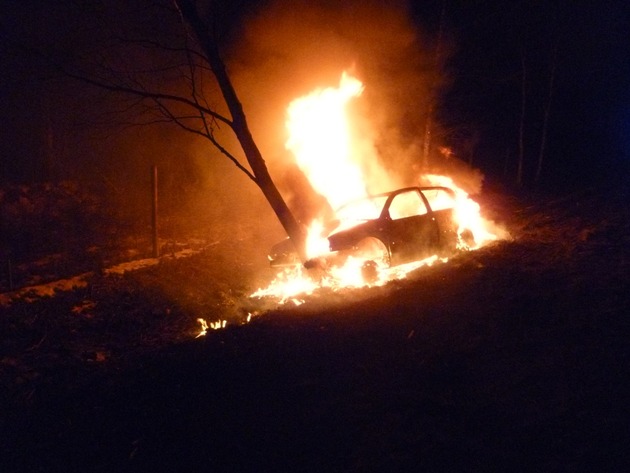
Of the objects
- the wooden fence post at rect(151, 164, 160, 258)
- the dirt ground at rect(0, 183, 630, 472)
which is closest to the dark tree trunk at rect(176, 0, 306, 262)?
the dirt ground at rect(0, 183, 630, 472)

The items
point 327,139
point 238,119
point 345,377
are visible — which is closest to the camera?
point 345,377

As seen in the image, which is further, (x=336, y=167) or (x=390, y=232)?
(x=336, y=167)

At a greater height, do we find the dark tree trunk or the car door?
the dark tree trunk

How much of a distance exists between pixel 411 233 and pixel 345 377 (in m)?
4.58

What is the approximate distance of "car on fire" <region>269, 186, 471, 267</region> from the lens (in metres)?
8.39

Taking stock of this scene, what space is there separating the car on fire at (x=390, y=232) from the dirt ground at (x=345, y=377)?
0.75 m

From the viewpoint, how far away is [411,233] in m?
8.78

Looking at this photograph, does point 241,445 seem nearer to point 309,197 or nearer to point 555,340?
point 555,340

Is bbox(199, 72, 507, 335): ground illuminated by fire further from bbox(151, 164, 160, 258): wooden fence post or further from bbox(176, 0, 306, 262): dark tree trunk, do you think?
bbox(151, 164, 160, 258): wooden fence post

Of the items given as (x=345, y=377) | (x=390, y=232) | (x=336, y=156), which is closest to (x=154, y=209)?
(x=336, y=156)

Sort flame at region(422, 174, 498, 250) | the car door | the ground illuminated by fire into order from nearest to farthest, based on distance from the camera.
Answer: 1. the car door
2. the ground illuminated by fire
3. flame at region(422, 174, 498, 250)

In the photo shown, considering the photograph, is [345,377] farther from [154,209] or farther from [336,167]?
[336,167]

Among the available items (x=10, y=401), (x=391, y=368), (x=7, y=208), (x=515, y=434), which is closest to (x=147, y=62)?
(x=7, y=208)

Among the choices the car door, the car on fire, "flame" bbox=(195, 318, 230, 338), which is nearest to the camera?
"flame" bbox=(195, 318, 230, 338)
